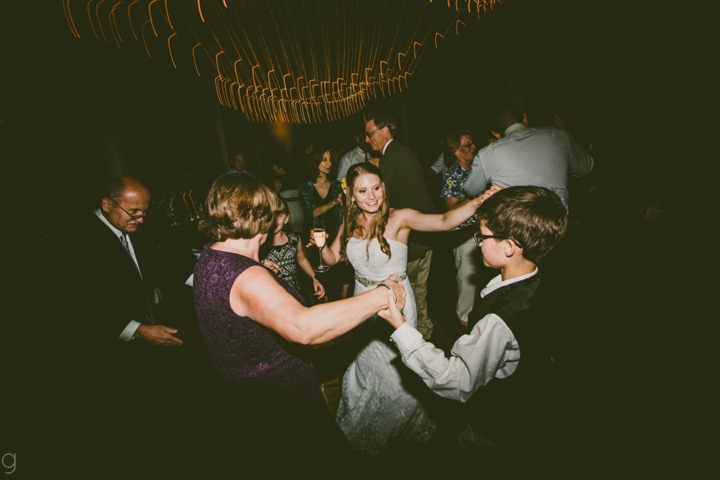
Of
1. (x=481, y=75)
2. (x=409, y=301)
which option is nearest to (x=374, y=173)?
(x=409, y=301)

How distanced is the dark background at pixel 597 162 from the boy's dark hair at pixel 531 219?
1.65 metres

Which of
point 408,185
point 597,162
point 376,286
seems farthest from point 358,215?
point 597,162

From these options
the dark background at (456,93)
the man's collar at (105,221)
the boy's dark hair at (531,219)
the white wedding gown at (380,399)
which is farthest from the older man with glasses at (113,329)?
the boy's dark hair at (531,219)

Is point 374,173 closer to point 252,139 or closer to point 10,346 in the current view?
point 10,346

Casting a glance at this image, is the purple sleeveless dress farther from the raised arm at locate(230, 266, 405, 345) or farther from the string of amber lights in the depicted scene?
the string of amber lights

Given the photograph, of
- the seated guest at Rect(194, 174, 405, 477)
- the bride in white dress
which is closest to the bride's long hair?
the bride in white dress

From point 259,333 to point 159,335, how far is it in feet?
3.43

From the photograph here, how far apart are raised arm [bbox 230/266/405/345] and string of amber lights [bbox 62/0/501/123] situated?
295 centimetres

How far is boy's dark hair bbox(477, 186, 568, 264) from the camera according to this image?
133cm

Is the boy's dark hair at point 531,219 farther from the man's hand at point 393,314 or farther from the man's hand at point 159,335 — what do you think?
the man's hand at point 159,335

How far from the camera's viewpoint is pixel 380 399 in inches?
85.7

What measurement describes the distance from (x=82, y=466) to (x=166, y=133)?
18.0 feet

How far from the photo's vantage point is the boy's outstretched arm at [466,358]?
118cm

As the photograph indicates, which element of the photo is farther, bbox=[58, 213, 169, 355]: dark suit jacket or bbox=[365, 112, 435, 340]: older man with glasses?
bbox=[365, 112, 435, 340]: older man with glasses
